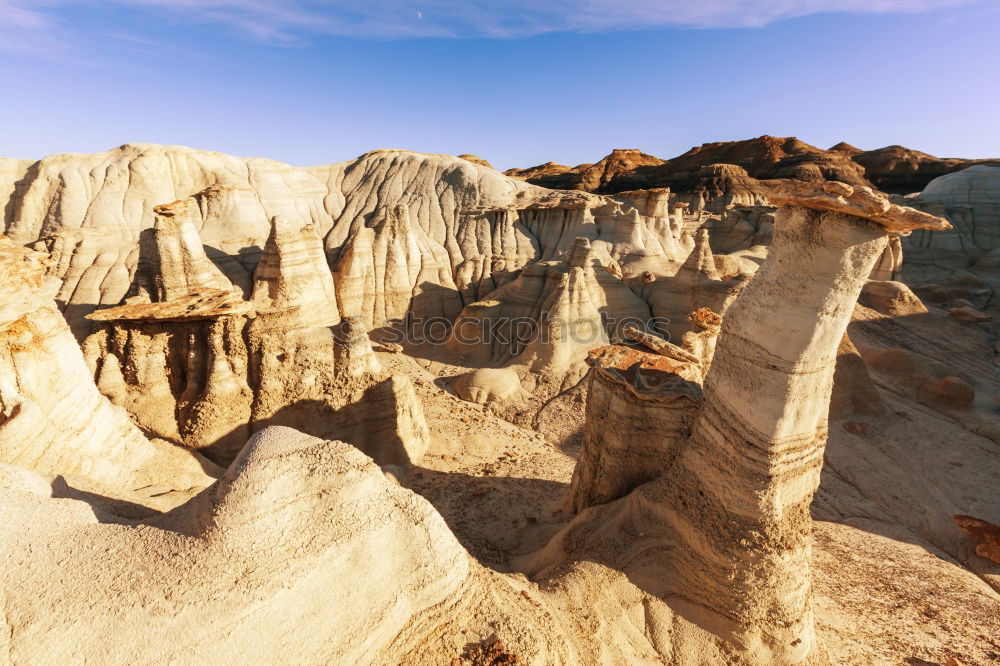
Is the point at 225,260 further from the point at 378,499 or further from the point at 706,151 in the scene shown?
the point at 706,151

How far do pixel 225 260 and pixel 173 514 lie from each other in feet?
52.0

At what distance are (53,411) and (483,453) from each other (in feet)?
23.2

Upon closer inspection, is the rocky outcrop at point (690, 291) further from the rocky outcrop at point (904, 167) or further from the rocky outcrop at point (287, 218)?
the rocky outcrop at point (904, 167)

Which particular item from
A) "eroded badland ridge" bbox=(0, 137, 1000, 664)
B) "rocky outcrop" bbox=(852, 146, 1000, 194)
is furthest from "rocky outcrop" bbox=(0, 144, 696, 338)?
"rocky outcrop" bbox=(852, 146, 1000, 194)

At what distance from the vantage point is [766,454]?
463 centimetres

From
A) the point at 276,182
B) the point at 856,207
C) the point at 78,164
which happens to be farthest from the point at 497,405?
the point at 78,164

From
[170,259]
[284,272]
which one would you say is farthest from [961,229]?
[170,259]

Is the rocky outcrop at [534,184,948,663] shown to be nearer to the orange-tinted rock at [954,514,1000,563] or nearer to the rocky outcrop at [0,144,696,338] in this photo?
the orange-tinted rock at [954,514,1000,563]

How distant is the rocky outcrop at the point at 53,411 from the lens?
17.6ft

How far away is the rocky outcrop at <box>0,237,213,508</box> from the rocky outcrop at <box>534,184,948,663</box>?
6.17 meters

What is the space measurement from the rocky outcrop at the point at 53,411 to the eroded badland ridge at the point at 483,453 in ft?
0.13

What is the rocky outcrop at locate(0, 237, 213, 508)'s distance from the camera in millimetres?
5355

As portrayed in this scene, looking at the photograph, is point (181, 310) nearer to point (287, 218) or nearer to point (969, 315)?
point (287, 218)

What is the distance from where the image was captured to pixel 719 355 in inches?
199
